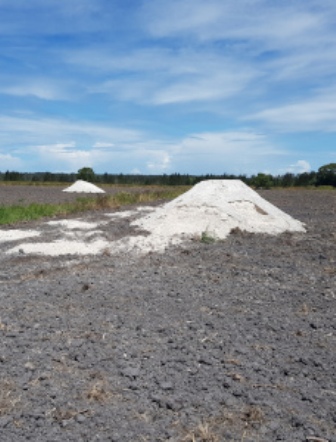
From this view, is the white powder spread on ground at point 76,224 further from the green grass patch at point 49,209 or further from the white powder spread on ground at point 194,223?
the green grass patch at point 49,209

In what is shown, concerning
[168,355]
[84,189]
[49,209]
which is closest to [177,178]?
[84,189]

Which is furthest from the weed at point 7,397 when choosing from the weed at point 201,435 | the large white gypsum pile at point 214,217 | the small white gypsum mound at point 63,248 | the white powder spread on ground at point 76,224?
the white powder spread on ground at point 76,224

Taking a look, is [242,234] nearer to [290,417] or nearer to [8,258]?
[8,258]

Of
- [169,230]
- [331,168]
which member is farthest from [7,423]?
[331,168]

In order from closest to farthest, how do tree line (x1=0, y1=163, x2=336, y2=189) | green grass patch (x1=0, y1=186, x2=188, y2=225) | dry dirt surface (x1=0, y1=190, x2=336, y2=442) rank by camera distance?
dry dirt surface (x1=0, y1=190, x2=336, y2=442) < green grass patch (x1=0, y1=186, x2=188, y2=225) < tree line (x1=0, y1=163, x2=336, y2=189)

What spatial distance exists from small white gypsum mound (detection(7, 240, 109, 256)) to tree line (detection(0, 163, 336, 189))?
33.0 meters

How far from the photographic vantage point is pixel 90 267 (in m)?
7.52

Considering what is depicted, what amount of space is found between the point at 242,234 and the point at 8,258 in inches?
181

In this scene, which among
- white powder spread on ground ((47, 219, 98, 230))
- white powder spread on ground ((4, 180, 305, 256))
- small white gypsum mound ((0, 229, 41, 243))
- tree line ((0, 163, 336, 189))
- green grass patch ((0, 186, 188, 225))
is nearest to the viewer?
white powder spread on ground ((4, 180, 305, 256))

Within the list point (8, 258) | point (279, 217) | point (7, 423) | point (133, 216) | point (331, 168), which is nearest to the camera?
point (7, 423)

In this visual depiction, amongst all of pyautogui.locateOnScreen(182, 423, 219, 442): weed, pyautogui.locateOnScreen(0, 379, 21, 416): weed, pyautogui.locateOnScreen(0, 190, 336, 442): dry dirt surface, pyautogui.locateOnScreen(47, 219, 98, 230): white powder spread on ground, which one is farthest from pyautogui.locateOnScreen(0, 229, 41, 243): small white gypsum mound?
pyautogui.locateOnScreen(182, 423, 219, 442): weed

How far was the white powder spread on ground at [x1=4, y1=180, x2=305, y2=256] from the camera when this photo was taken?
947cm

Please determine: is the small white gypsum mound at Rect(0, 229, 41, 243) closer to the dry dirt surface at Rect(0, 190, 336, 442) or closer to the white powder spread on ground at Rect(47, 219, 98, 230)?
the white powder spread on ground at Rect(47, 219, 98, 230)

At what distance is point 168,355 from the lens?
13.5 ft
